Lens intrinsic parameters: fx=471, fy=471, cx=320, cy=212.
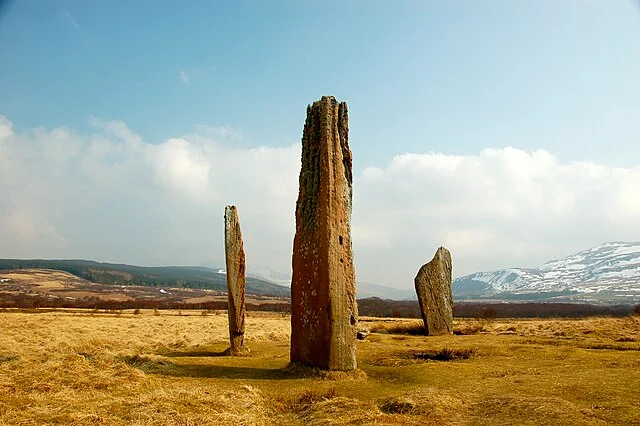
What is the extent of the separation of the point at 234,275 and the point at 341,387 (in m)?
7.19

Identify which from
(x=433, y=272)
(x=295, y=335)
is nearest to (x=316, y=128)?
(x=295, y=335)

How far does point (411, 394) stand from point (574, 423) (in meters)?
2.95

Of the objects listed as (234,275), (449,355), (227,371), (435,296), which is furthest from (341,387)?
(435,296)

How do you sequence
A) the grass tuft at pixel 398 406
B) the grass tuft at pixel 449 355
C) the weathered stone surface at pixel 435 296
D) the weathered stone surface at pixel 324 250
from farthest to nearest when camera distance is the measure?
the weathered stone surface at pixel 435 296, the grass tuft at pixel 449 355, the weathered stone surface at pixel 324 250, the grass tuft at pixel 398 406

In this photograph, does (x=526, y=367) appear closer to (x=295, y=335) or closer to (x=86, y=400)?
(x=295, y=335)

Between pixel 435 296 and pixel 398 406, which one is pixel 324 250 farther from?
pixel 435 296

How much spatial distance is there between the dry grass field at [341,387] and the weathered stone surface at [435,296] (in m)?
4.81

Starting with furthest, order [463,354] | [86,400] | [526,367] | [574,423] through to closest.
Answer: [463,354] → [526,367] → [86,400] → [574,423]

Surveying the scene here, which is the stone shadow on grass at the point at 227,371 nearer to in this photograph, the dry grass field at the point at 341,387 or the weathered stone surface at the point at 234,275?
the dry grass field at the point at 341,387

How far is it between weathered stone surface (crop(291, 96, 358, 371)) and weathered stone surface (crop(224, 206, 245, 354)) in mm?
4212

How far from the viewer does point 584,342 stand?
1683cm

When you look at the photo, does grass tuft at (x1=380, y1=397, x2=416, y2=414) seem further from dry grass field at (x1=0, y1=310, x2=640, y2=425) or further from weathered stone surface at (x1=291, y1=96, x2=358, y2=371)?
weathered stone surface at (x1=291, y1=96, x2=358, y2=371)

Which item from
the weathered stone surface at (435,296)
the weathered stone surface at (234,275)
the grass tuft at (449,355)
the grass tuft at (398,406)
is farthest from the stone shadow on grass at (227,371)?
the weathered stone surface at (435,296)

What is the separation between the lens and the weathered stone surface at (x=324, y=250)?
1166cm
